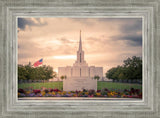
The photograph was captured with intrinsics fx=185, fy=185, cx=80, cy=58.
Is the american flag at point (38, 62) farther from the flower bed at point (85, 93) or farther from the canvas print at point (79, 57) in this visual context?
the flower bed at point (85, 93)

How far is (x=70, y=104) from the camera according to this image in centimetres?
284

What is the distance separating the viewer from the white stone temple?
119 inches

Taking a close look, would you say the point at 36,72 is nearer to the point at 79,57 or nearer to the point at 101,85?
the point at 79,57

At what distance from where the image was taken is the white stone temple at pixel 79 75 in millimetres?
3023

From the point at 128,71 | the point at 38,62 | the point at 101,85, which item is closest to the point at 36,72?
the point at 38,62

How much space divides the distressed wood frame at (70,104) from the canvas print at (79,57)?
0.56 feet

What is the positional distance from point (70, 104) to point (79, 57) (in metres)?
0.75

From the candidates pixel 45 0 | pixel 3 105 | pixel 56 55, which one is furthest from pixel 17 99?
pixel 45 0

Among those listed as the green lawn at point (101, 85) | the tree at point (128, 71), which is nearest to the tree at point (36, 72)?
the green lawn at point (101, 85)

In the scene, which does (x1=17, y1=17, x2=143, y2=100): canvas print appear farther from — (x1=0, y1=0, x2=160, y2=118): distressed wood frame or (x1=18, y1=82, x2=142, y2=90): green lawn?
(x1=0, y1=0, x2=160, y2=118): distressed wood frame

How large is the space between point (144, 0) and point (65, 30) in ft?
4.24

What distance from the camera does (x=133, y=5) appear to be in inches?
110

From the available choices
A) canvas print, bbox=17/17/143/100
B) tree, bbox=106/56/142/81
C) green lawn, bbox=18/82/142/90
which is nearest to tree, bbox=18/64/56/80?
canvas print, bbox=17/17/143/100

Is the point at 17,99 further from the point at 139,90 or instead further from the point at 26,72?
the point at 139,90
